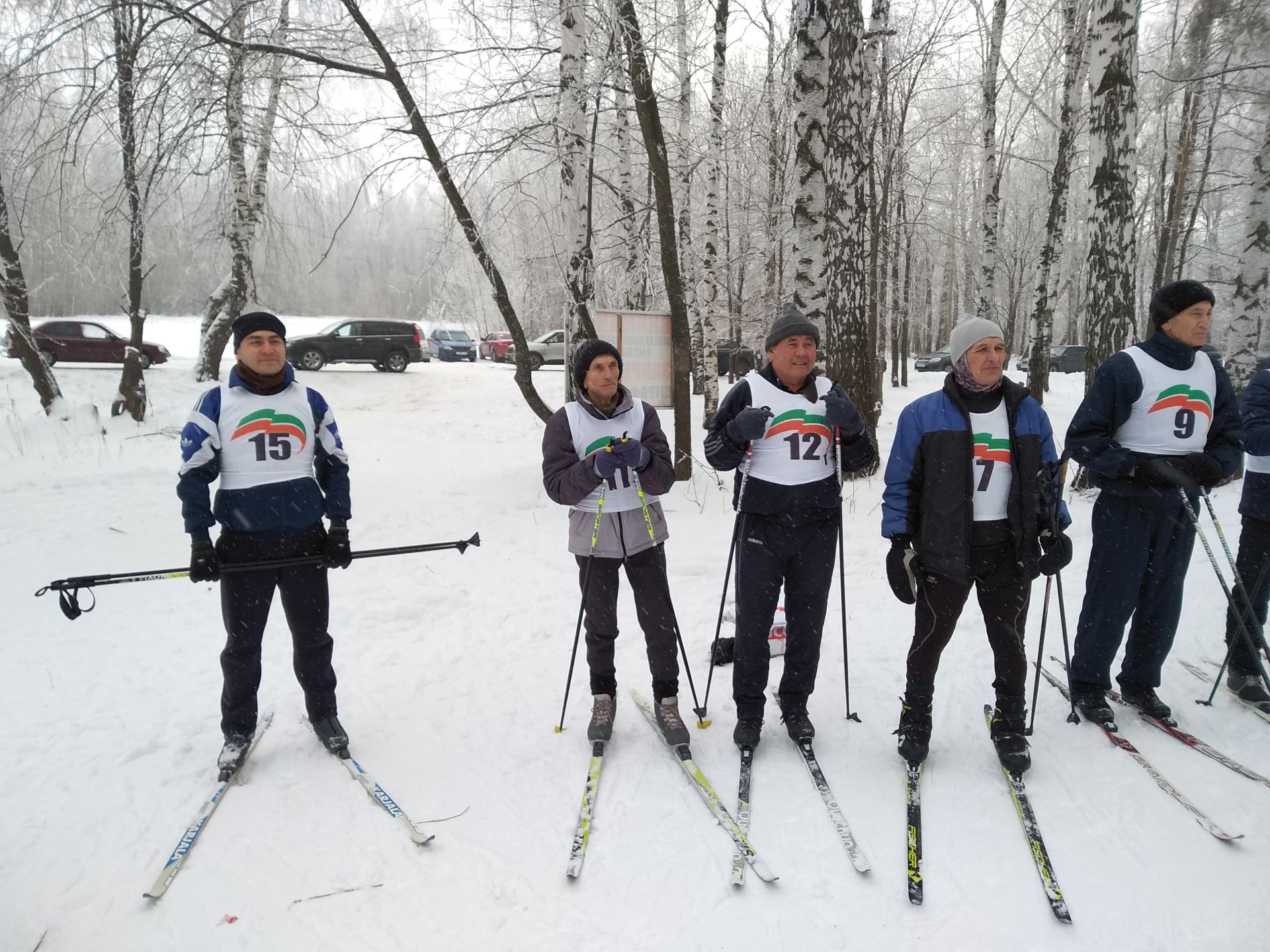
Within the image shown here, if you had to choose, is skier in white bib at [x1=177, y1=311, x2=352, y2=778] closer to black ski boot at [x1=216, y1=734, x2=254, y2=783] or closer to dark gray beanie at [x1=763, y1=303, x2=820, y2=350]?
black ski boot at [x1=216, y1=734, x2=254, y2=783]

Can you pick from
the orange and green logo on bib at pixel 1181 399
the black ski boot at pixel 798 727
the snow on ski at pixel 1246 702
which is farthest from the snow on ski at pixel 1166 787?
the orange and green logo on bib at pixel 1181 399

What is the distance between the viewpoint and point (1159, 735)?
3328mm

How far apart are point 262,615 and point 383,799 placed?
1014 mm

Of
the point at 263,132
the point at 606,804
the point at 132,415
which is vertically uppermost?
the point at 263,132

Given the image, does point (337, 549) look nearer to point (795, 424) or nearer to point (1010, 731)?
point (795, 424)

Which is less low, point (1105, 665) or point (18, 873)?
point (1105, 665)

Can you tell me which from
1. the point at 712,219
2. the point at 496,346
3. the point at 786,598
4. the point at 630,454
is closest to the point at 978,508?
the point at 786,598

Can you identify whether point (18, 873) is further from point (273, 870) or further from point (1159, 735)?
point (1159, 735)

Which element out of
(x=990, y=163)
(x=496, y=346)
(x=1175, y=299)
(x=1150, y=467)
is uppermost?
(x=990, y=163)

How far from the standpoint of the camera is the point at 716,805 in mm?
2893

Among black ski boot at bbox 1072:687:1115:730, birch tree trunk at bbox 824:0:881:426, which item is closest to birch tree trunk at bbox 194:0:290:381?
birch tree trunk at bbox 824:0:881:426

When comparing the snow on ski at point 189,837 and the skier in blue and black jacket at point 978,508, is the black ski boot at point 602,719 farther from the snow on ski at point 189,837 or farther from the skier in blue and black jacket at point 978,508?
the snow on ski at point 189,837

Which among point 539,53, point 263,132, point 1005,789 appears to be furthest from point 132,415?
point 1005,789

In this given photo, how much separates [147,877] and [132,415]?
35.7ft
